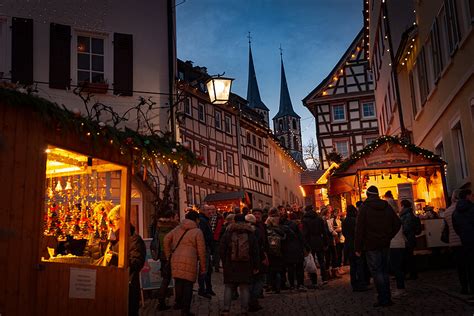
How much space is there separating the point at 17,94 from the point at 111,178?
2762 mm

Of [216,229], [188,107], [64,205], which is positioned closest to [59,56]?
[216,229]

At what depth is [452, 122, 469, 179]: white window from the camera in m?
15.8

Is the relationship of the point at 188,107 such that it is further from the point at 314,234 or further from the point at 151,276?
the point at 151,276

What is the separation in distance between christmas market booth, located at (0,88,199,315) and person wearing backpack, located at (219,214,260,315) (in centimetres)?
150

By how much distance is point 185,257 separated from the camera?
29.3 ft

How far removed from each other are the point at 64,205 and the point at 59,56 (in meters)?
8.02

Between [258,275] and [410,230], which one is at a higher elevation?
[410,230]

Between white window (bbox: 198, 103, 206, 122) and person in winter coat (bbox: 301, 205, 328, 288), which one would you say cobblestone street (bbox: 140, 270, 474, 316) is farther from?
white window (bbox: 198, 103, 206, 122)

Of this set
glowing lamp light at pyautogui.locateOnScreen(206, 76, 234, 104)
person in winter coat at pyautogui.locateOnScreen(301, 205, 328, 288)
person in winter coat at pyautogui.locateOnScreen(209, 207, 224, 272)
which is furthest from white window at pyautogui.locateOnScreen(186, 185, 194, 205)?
person in winter coat at pyautogui.locateOnScreen(301, 205, 328, 288)

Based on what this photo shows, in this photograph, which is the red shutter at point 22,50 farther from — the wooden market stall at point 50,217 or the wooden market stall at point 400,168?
the wooden market stall at point 400,168

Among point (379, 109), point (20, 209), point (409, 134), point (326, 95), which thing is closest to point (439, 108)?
point (409, 134)

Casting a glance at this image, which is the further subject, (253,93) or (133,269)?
(253,93)

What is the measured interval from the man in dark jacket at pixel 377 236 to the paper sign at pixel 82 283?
405cm

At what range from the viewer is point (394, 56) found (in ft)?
78.9
